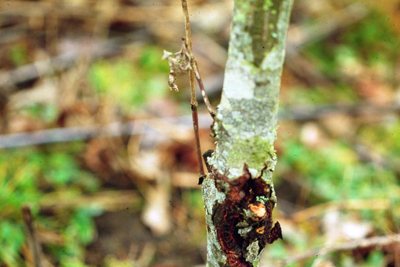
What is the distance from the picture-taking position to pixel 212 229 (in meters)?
1.11

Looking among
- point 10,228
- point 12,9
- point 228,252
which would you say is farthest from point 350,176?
point 12,9

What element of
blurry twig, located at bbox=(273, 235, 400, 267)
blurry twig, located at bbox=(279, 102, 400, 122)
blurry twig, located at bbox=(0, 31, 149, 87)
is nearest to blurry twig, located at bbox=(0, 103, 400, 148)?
blurry twig, located at bbox=(279, 102, 400, 122)

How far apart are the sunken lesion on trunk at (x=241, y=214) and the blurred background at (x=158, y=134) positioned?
87 cm

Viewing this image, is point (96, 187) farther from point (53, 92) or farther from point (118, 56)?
point (118, 56)

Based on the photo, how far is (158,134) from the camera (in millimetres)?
3156

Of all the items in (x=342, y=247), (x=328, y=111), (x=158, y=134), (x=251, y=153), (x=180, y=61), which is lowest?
(x=342, y=247)

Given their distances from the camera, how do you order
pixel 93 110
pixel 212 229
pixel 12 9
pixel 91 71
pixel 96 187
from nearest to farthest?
1. pixel 212 229
2. pixel 96 187
3. pixel 93 110
4. pixel 91 71
5. pixel 12 9

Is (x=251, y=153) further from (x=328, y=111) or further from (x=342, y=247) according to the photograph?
(x=328, y=111)

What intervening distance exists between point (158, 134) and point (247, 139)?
7.23ft

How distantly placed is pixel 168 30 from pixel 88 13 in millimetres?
825

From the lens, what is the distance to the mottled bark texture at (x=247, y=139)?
2.85 ft

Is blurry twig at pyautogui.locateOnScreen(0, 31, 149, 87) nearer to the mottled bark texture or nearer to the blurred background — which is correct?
the blurred background

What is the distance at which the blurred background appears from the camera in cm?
239

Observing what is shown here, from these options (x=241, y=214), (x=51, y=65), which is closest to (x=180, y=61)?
(x=241, y=214)
